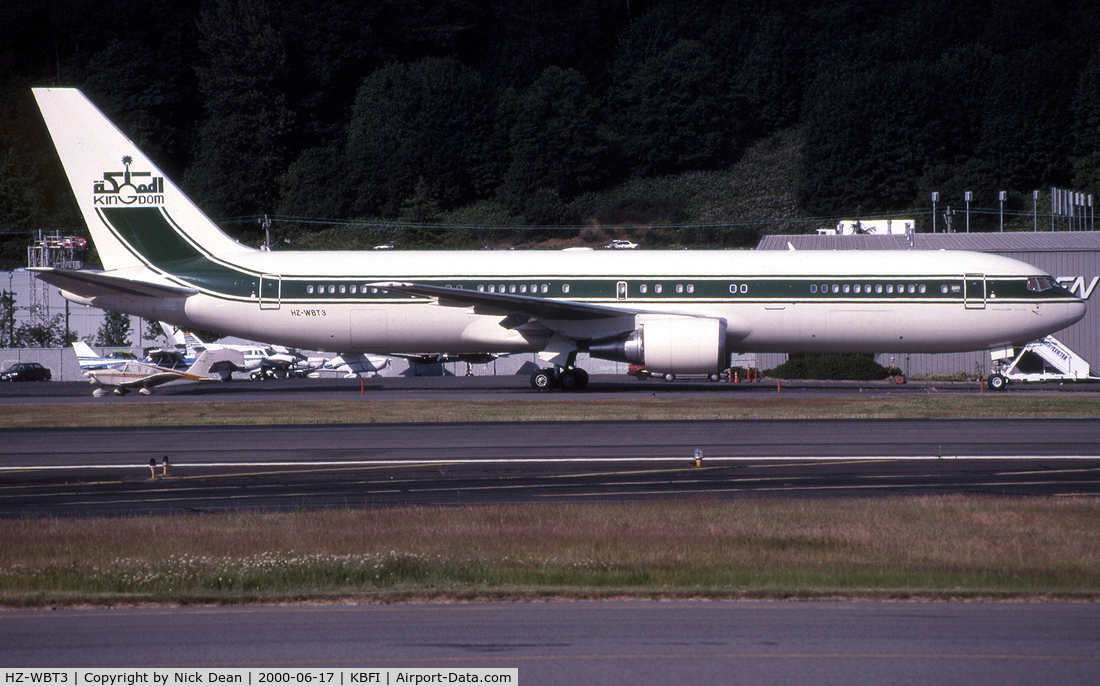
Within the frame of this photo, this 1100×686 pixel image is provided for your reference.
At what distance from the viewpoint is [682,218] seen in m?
104

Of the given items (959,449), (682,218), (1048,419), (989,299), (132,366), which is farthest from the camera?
(682,218)

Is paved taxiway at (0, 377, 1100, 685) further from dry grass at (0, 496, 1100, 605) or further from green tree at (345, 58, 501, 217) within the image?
green tree at (345, 58, 501, 217)

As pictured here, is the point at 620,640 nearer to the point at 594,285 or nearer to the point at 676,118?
the point at 594,285

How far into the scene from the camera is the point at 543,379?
36.8 meters

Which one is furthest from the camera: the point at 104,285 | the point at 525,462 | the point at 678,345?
the point at 104,285

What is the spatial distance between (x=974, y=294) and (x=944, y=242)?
76.2 feet

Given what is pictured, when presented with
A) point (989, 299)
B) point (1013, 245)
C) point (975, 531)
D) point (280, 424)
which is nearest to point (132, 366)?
point (280, 424)

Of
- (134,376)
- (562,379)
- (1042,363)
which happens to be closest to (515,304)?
(562,379)

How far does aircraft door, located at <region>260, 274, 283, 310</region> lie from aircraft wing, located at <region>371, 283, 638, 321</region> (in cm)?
328

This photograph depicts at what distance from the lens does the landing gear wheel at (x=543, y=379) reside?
36.7m

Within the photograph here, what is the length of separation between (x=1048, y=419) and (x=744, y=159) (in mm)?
93917

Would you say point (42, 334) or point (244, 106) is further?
point (244, 106)

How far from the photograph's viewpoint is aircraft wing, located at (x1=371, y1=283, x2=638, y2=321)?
3306 centimetres

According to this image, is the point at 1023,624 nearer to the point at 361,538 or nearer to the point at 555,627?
the point at 555,627
